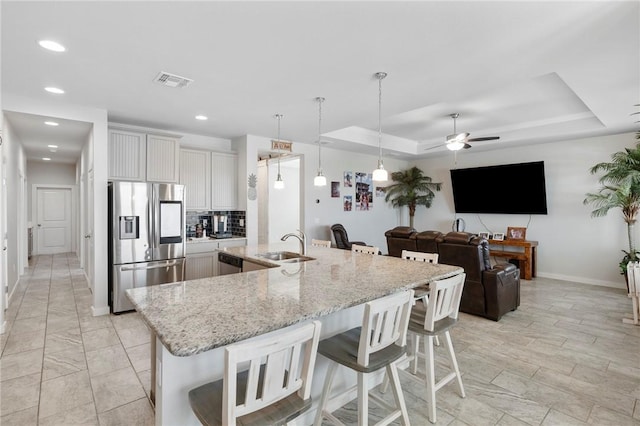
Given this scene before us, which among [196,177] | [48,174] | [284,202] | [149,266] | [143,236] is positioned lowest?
[149,266]

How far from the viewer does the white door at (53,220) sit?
8883 mm

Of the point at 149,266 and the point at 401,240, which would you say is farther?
the point at 401,240

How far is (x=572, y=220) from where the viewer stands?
19.9 feet

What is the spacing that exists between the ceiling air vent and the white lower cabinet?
2597mm

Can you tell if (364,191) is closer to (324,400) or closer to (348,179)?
(348,179)

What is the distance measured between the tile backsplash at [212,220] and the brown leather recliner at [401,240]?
2523 millimetres

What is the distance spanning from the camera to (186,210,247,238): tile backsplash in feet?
18.3

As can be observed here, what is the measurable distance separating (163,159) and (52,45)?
2.39 metres

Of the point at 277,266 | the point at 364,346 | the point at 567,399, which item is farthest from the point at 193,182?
the point at 567,399

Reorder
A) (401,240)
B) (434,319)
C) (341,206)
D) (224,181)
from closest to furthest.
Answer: (434,319) → (401,240) → (224,181) → (341,206)

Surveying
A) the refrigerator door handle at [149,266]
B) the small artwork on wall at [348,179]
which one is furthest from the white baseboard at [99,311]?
the small artwork on wall at [348,179]

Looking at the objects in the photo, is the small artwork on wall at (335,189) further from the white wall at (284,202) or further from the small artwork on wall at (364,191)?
the white wall at (284,202)

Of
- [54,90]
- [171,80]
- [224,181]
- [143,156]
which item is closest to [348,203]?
[224,181]

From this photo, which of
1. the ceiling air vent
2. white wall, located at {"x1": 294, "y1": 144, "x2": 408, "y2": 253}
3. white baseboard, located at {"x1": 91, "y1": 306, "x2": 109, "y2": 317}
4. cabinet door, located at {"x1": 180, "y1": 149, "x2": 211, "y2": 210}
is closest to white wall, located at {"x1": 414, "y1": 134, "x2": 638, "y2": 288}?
white wall, located at {"x1": 294, "y1": 144, "x2": 408, "y2": 253}
